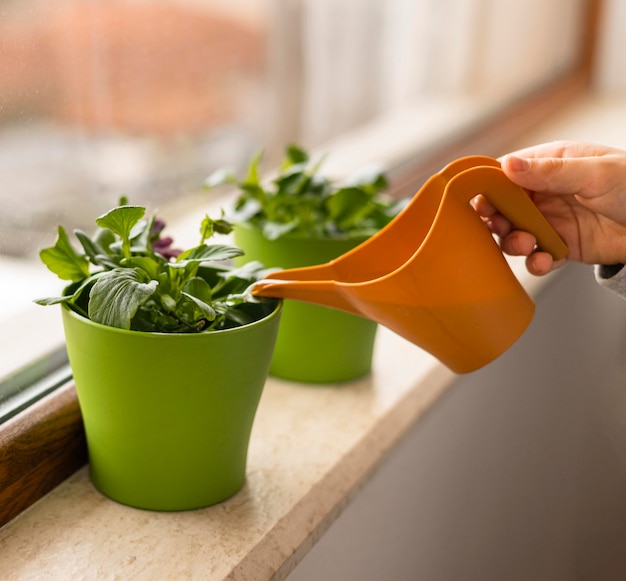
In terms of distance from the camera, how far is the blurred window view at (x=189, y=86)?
744 mm

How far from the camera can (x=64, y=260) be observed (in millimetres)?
603

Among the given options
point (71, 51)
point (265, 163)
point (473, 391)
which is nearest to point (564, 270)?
point (473, 391)

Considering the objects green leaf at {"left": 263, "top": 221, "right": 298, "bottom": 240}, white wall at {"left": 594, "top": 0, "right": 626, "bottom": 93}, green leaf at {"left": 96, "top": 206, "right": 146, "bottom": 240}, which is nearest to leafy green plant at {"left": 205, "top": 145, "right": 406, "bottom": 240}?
green leaf at {"left": 263, "top": 221, "right": 298, "bottom": 240}

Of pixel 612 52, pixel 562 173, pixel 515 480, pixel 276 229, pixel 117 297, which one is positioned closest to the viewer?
pixel 117 297

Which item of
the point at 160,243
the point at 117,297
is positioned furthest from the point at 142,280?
the point at 160,243

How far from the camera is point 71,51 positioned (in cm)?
93

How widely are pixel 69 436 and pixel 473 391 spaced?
497 millimetres

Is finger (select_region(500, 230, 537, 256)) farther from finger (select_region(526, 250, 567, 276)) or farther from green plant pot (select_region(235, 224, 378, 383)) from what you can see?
green plant pot (select_region(235, 224, 378, 383))

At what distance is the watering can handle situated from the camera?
1.94ft

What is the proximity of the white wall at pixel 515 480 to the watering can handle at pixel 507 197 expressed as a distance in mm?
253

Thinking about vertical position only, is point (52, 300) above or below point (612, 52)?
above

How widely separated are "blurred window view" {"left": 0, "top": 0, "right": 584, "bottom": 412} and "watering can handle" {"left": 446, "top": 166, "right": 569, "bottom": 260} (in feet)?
1.24

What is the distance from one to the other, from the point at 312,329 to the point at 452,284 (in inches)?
8.7

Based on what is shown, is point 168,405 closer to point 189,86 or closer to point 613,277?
point 613,277
